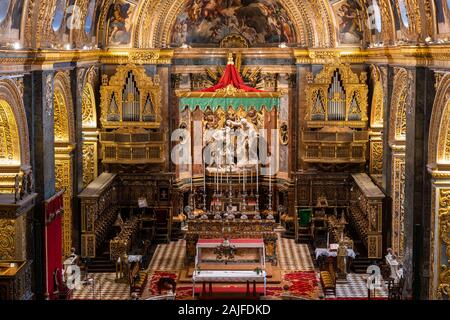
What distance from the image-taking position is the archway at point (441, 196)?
20.3 m

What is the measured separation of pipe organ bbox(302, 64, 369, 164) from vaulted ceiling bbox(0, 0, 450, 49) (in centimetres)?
132

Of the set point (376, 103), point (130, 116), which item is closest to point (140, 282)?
point (130, 116)

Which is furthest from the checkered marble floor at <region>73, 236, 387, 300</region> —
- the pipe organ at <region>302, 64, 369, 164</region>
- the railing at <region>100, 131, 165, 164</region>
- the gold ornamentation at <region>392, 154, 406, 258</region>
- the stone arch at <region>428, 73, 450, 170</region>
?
the stone arch at <region>428, 73, 450, 170</region>

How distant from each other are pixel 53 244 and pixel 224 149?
11.5 m

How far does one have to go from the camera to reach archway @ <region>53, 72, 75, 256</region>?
25609mm

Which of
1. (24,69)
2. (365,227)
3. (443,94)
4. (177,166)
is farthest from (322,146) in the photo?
(24,69)

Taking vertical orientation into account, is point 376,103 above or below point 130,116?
above

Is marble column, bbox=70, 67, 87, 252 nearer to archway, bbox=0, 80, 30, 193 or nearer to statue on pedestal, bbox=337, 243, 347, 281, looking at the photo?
archway, bbox=0, 80, 30, 193

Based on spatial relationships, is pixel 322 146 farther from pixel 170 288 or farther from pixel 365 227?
pixel 170 288

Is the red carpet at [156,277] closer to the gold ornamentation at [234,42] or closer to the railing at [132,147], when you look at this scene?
the railing at [132,147]

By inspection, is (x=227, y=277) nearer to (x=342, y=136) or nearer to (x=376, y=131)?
(x=342, y=136)

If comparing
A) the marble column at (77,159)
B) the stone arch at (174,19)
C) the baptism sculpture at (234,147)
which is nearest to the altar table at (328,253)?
the baptism sculpture at (234,147)

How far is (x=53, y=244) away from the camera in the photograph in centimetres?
2283

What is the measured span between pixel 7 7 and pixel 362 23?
551 inches
